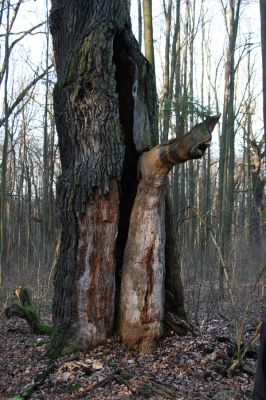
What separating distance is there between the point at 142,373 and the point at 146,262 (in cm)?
135

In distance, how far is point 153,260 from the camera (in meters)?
5.94

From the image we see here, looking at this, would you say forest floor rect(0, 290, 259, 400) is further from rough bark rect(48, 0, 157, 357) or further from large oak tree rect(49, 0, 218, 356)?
rough bark rect(48, 0, 157, 357)

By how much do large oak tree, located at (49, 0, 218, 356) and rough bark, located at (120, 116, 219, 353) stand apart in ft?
0.04

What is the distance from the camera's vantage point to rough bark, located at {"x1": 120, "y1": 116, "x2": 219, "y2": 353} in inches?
228

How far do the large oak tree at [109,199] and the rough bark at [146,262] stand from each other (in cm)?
1

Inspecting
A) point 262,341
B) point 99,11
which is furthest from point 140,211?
point 262,341

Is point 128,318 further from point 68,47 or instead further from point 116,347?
point 68,47

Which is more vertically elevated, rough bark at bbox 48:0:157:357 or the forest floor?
rough bark at bbox 48:0:157:357

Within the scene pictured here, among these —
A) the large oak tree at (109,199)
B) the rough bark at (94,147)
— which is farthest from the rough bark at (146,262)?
the rough bark at (94,147)

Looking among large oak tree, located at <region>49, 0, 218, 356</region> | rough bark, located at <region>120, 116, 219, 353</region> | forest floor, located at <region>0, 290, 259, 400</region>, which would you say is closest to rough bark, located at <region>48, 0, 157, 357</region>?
large oak tree, located at <region>49, 0, 218, 356</region>

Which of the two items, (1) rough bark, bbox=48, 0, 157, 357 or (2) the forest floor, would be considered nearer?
(2) the forest floor

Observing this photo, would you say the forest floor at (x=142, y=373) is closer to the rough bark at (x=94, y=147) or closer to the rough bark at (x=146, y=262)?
the rough bark at (x=146, y=262)

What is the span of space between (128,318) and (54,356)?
3.30 feet

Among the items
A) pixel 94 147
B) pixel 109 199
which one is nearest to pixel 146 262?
pixel 109 199
